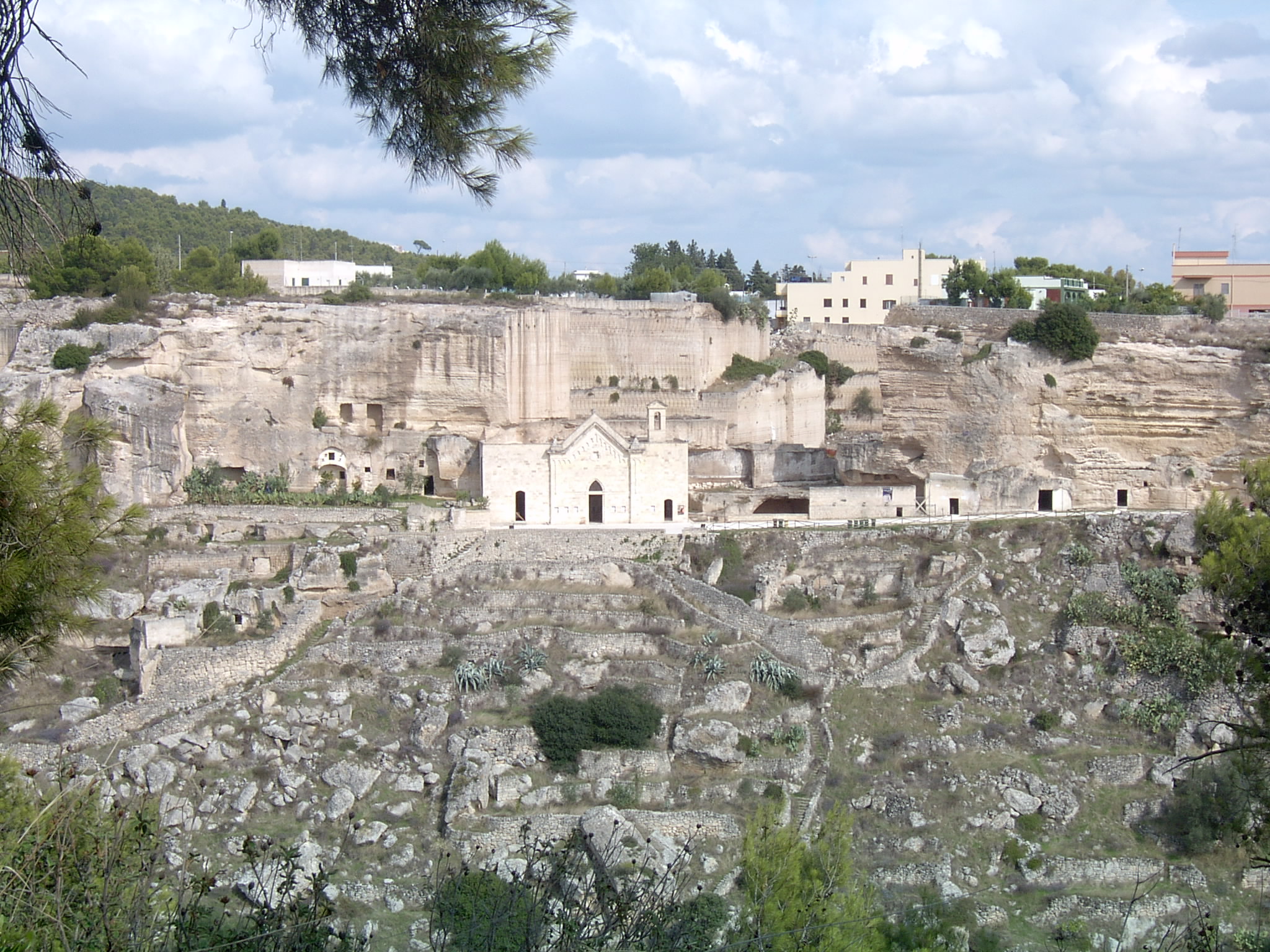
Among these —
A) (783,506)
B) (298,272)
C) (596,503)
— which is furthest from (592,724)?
(298,272)

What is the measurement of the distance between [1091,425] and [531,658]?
1668cm

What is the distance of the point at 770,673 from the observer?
22.4 m

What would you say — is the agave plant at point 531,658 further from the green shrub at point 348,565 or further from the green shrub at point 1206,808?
the green shrub at point 1206,808

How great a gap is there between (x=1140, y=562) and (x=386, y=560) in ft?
51.2

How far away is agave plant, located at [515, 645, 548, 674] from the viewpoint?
22.2 metres

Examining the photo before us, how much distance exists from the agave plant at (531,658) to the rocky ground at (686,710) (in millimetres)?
121

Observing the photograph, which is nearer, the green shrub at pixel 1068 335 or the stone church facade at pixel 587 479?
the stone church facade at pixel 587 479

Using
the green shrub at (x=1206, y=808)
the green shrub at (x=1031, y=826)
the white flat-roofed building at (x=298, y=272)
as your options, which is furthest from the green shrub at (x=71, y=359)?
the green shrub at (x=1206, y=808)

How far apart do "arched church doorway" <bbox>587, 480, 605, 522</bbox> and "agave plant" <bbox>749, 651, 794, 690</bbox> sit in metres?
7.58

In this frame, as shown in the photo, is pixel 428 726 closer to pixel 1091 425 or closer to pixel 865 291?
pixel 1091 425

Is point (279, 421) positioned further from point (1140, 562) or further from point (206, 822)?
point (1140, 562)

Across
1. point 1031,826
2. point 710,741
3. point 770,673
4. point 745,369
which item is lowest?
point 1031,826

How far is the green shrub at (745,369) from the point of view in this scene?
36.8m

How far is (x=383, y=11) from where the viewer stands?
857 centimetres
